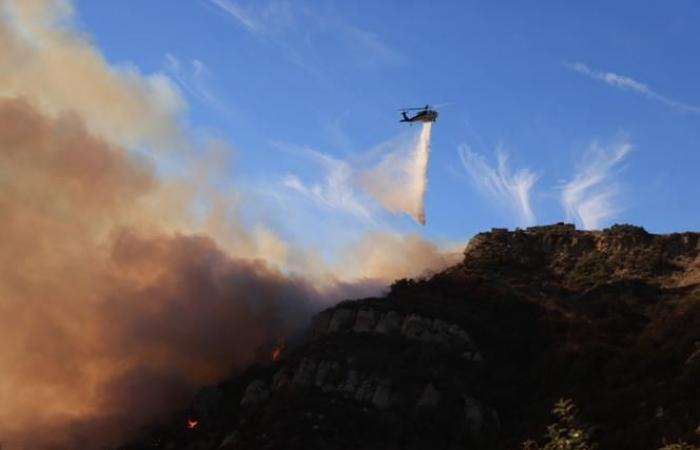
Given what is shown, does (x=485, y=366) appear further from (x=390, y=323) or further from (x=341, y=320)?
(x=341, y=320)

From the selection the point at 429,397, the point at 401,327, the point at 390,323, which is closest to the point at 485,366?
the point at 401,327

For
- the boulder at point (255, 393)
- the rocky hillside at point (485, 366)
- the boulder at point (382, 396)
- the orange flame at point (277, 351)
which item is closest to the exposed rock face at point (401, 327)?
the rocky hillside at point (485, 366)

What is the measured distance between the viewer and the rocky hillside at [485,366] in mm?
92750

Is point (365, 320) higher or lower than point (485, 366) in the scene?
higher

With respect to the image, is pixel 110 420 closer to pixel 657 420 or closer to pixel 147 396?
pixel 147 396

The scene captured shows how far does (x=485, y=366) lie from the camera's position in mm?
112625

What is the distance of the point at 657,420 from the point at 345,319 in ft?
177

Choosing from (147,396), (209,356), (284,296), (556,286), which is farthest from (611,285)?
(147,396)

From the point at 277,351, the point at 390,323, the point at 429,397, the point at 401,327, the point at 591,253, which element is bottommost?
the point at 429,397

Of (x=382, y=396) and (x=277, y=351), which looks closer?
→ (x=382, y=396)

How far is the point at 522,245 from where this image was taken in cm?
15562

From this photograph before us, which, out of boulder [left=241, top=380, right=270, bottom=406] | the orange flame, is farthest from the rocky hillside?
the orange flame

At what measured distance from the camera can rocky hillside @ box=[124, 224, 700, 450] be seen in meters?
92.8

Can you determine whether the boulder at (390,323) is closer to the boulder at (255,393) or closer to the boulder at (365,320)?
the boulder at (365,320)
